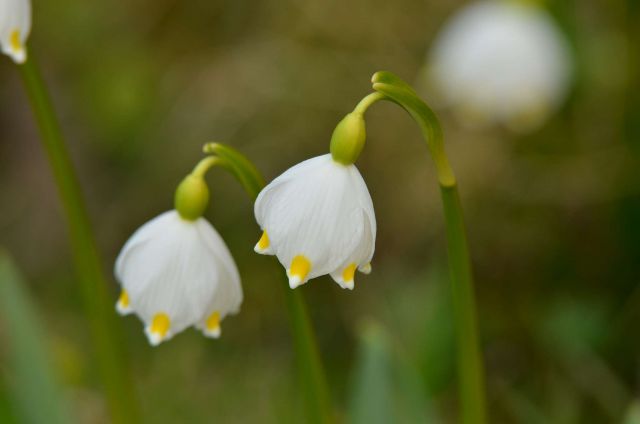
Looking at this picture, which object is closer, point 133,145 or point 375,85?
point 375,85

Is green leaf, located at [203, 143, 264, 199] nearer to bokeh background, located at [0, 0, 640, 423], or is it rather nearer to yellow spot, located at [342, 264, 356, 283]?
yellow spot, located at [342, 264, 356, 283]

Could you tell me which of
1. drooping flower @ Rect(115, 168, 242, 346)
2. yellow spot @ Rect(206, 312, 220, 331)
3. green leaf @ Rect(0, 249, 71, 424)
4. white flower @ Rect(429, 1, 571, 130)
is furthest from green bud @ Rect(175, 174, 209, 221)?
white flower @ Rect(429, 1, 571, 130)

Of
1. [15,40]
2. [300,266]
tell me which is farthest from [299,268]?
[15,40]

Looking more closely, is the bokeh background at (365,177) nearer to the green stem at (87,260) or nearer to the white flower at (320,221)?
the green stem at (87,260)

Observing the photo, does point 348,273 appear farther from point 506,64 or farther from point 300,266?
point 506,64

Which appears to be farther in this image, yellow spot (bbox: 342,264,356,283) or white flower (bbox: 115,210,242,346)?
white flower (bbox: 115,210,242,346)

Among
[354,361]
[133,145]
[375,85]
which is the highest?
[375,85]

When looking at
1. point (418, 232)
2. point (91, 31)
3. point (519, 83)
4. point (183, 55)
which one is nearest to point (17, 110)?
point (91, 31)

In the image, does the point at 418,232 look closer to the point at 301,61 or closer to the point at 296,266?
the point at 301,61
